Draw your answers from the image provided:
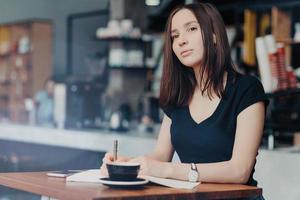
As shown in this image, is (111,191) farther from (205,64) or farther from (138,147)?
(138,147)

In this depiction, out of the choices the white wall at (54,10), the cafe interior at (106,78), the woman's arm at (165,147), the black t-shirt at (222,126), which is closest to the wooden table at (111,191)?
the black t-shirt at (222,126)

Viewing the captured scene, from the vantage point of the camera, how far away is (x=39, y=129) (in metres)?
5.60

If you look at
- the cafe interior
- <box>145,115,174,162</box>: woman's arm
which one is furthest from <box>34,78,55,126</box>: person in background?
<box>145,115,174,162</box>: woman's arm

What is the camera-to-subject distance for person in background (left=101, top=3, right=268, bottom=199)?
1.95 m

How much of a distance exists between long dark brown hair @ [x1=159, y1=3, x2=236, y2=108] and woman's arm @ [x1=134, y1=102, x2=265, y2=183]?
6.3 inches

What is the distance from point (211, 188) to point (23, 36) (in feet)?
24.6

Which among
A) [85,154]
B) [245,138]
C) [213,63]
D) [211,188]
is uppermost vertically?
[213,63]

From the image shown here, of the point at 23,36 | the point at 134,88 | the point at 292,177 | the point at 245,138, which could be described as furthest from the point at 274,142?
the point at 23,36

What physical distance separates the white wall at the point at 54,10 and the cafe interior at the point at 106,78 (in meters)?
0.01

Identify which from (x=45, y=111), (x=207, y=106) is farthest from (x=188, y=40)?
(x=45, y=111)

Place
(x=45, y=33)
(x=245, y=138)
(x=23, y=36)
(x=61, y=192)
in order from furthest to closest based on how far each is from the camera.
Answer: (x=23, y=36) < (x=45, y=33) < (x=245, y=138) < (x=61, y=192)

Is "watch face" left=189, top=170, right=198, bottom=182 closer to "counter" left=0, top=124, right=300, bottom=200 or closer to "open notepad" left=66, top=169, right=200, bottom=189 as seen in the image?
"open notepad" left=66, top=169, right=200, bottom=189

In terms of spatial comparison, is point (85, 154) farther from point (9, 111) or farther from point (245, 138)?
point (245, 138)

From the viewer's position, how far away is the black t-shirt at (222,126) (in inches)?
81.0
